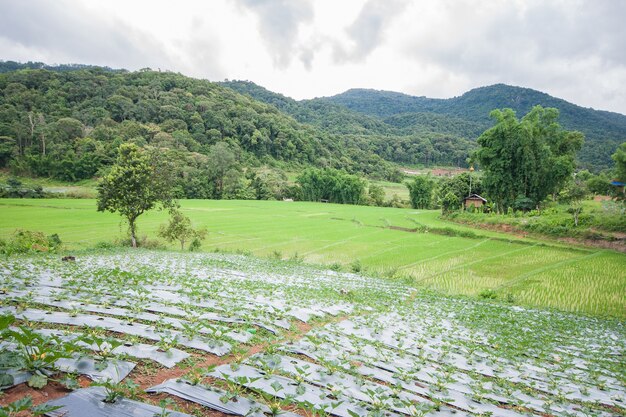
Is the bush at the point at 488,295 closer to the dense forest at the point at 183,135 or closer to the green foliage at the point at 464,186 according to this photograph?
the green foliage at the point at 464,186

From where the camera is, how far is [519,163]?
165 ft

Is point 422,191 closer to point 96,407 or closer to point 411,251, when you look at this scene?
point 411,251

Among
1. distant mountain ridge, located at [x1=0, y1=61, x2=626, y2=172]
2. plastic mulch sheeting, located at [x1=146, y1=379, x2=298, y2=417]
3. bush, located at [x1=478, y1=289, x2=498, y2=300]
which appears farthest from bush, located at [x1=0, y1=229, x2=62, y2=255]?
distant mountain ridge, located at [x1=0, y1=61, x2=626, y2=172]

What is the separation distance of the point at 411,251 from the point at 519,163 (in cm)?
2966

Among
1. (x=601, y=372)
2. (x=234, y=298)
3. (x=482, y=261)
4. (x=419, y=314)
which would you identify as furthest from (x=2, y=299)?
(x=482, y=261)

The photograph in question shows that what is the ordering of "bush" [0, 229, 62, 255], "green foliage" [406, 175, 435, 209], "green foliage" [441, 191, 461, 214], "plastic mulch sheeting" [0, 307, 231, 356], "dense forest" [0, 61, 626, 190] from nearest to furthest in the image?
"plastic mulch sheeting" [0, 307, 231, 356]
"bush" [0, 229, 62, 255]
"green foliage" [441, 191, 461, 214]
"dense forest" [0, 61, 626, 190]
"green foliage" [406, 175, 435, 209]

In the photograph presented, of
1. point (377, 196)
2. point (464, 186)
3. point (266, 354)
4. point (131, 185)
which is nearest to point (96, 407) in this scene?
point (266, 354)

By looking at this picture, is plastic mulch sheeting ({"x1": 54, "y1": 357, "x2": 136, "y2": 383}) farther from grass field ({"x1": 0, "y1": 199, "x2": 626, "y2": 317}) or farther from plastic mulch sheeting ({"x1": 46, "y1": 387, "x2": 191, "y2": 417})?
grass field ({"x1": 0, "y1": 199, "x2": 626, "y2": 317})

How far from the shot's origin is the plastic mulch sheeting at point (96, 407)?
10.5ft

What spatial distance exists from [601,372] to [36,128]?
11987 cm

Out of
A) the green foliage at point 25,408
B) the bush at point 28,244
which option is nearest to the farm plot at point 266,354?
the green foliage at point 25,408

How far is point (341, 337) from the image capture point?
772cm

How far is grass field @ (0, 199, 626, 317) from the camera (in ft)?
70.4

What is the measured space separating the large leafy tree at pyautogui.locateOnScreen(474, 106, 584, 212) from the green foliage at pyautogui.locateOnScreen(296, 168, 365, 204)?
4566cm
